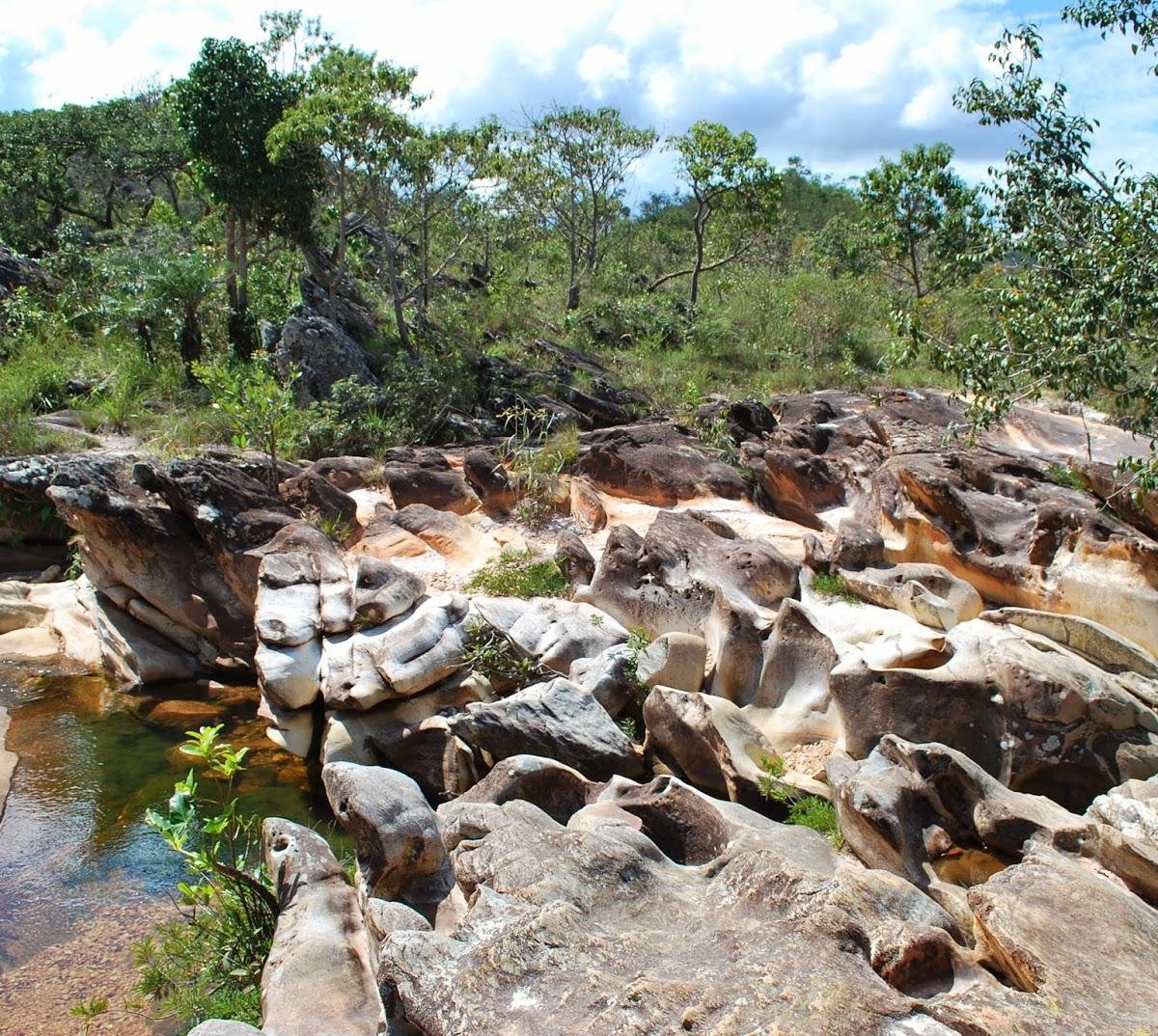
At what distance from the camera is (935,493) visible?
925 cm

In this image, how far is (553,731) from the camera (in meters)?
6.92

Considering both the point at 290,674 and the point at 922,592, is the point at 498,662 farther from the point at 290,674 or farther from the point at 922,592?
the point at 922,592

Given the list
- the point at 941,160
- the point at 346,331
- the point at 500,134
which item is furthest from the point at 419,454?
the point at 941,160

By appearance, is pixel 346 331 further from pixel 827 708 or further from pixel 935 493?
pixel 827 708

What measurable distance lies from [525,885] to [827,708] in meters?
3.52

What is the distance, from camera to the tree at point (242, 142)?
16391mm

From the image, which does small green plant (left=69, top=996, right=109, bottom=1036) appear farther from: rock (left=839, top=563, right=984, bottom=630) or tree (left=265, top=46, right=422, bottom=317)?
tree (left=265, top=46, right=422, bottom=317)

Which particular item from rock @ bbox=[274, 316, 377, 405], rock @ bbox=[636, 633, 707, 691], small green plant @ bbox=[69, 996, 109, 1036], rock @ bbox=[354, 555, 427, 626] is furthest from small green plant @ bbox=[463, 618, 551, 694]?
rock @ bbox=[274, 316, 377, 405]

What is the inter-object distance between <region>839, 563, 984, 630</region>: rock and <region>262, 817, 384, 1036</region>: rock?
4.88m

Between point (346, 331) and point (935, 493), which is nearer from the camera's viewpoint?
point (935, 493)

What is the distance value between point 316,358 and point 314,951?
11572 mm

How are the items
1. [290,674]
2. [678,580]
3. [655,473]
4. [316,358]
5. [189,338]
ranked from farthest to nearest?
[189,338] → [316,358] → [655,473] → [678,580] → [290,674]

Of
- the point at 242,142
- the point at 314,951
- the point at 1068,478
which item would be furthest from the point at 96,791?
the point at 242,142

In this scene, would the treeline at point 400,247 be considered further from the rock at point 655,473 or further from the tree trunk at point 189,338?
the rock at point 655,473
